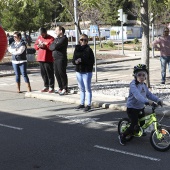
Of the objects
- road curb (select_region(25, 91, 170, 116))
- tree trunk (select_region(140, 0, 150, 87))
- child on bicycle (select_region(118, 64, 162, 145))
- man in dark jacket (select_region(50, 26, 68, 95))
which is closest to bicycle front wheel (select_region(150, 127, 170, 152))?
child on bicycle (select_region(118, 64, 162, 145))

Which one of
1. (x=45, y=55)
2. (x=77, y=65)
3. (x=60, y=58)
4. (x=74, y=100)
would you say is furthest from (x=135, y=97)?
(x=45, y=55)

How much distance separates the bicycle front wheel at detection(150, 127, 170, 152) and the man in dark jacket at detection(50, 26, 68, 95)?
4.80 m

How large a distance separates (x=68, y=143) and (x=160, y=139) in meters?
1.60

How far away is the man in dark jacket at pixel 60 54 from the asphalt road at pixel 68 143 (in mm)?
1293

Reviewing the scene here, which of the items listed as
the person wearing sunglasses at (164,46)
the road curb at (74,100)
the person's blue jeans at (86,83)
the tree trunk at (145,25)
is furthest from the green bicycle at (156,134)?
the person wearing sunglasses at (164,46)

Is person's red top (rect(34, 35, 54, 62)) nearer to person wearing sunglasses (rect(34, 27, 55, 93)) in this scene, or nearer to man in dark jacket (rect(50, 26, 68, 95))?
person wearing sunglasses (rect(34, 27, 55, 93))

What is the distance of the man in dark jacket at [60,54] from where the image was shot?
992 centimetres

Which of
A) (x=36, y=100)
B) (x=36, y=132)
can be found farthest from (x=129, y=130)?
(x=36, y=100)

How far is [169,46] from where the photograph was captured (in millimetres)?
11695

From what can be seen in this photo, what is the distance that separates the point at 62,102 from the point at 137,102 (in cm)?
417

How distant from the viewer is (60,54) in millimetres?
10125

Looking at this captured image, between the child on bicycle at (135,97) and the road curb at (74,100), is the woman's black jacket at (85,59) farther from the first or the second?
the child on bicycle at (135,97)

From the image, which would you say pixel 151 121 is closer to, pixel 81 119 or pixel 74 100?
pixel 81 119

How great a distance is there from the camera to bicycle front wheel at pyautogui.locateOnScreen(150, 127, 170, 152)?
18.8 feet
